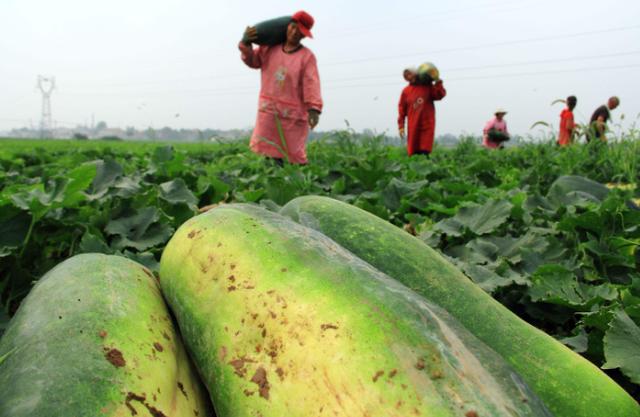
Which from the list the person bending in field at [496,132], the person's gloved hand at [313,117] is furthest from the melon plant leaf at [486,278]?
the person bending in field at [496,132]

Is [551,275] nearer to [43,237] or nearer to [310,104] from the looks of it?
[43,237]

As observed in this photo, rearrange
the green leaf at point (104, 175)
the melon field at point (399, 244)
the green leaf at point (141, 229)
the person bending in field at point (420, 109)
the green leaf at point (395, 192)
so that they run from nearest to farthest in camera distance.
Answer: the melon field at point (399, 244), the green leaf at point (141, 229), the green leaf at point (104, 175), the green leaf at point (395, 192), the person bending in field at point (420, 109)

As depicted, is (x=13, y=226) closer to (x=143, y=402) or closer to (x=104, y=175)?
(x=104, y=175)

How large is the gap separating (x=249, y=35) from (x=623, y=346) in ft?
20.0

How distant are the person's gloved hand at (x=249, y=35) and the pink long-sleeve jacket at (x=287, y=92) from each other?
85 mm

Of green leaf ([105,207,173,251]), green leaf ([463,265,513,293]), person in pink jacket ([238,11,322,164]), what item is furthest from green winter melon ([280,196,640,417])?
person in pink jacket ([238,11,322,164])

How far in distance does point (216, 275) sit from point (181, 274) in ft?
0.49

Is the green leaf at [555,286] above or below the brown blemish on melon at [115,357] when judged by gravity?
below

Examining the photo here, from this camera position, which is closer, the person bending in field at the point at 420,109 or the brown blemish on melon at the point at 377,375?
the brown blemish on melon at the point at 377,375

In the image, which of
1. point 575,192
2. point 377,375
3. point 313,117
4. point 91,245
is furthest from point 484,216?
point 313,117

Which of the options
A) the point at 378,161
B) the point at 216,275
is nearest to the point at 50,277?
the point at 216,275

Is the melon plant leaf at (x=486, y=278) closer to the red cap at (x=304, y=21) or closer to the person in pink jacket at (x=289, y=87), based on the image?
the person in pink jacket at (x=289, y=87)

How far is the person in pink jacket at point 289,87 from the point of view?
6609 mm

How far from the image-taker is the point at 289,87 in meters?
6.79
